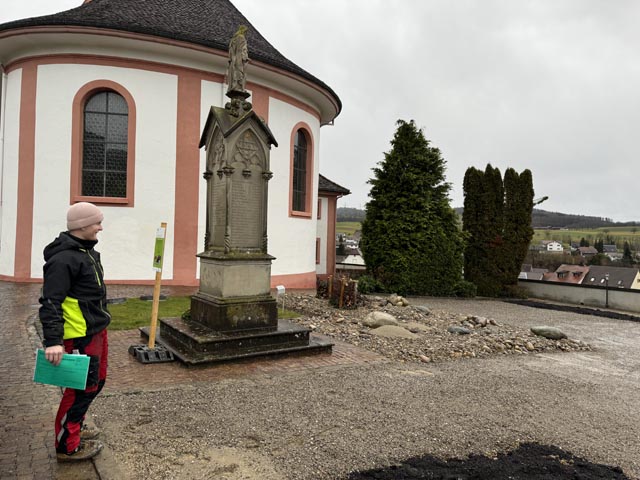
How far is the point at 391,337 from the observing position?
7867mm

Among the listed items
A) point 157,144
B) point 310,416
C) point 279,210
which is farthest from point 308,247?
point 310,416

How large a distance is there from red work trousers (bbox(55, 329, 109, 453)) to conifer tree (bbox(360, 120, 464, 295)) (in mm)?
13705

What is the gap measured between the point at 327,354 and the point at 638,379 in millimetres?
4222

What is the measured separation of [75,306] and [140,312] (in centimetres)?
620

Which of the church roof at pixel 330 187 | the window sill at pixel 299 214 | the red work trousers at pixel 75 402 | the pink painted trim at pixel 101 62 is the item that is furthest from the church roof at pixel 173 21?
the red work trousers at pixel 75 402

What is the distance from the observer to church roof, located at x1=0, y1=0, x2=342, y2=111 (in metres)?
12.1

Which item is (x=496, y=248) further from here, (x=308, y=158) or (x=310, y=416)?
(x=310, y=416)

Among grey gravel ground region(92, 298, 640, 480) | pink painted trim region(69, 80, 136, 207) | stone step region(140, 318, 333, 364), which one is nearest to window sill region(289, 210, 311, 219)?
pink painted trim region(69, 80, 136, 207)

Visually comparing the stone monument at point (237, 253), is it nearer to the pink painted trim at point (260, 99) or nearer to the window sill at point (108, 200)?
the window sill at point (108, 200)

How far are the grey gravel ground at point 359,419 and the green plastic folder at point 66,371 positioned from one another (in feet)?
2.36

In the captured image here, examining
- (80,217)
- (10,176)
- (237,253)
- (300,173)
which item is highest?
(300,173)

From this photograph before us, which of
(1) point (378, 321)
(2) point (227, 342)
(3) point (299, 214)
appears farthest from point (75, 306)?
(3) point (299, 214)

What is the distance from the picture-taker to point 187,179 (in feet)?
44.3

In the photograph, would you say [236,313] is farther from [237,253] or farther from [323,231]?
[323,231]
